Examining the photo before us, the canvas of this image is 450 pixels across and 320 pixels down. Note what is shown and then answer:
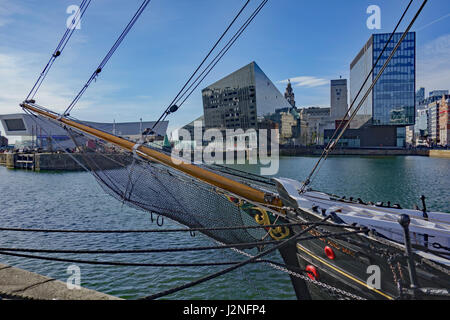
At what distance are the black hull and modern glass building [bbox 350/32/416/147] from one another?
74133 mm

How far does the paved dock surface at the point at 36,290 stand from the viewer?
341 centimetres

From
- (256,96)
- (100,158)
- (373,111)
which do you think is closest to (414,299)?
(100,158)

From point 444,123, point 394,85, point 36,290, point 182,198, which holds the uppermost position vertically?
point 394,85

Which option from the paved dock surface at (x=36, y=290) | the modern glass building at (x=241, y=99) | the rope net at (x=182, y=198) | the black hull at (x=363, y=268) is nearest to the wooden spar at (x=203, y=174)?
the rope net at (x=182, y=198)

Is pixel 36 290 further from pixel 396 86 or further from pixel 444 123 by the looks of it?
pixel 444 123

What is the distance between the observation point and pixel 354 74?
102 m

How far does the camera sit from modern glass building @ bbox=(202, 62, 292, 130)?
74.1 m

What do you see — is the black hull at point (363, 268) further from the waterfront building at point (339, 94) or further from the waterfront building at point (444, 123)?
the waterfront building at point (339, 94)

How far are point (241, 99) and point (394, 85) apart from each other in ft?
119

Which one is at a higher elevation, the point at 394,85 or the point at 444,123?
A: the point at 394,85

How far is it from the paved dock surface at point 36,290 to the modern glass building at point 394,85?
251ft

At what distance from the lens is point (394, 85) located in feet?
244

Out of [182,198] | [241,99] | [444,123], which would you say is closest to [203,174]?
[182,198]

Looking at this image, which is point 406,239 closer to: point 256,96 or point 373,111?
point 256,96
